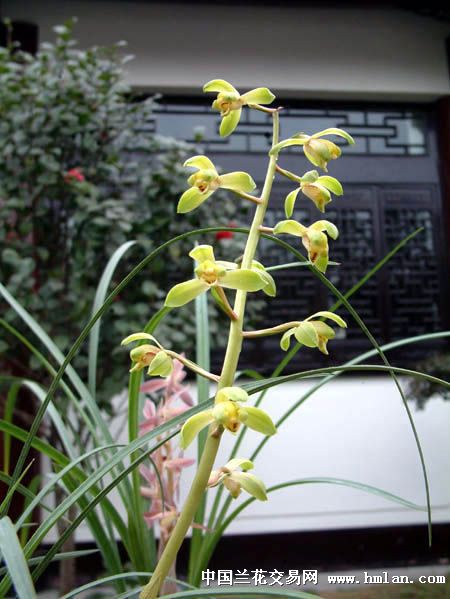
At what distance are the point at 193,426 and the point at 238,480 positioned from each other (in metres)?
0.05

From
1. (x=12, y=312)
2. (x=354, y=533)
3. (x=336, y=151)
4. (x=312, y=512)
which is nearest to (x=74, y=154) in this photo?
(x=12, y=312)

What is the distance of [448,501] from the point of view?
233 centimetres

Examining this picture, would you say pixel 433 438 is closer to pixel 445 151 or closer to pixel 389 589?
pixel 389 589

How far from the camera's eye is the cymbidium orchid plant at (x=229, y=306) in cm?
35

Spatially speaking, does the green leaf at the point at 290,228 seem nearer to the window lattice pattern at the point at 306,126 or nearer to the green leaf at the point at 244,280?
the green leaf at the point at 244,280

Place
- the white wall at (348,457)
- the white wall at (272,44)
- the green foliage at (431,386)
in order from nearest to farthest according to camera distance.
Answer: the green foliage at (431,386)
the white wall at (348,457)
the white wall at (272,44)

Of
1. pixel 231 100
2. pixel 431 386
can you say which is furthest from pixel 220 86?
pixel 431 386

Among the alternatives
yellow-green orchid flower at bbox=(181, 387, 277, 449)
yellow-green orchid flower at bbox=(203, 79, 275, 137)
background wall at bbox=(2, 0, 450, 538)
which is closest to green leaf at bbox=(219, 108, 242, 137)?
yellow-green orchid flower at bbox=(203, 79, 275, 137)

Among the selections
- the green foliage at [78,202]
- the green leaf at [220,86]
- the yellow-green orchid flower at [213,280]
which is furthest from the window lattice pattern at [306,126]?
the yellow-green orchid flower at [213,280]

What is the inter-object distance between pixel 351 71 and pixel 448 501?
194 centimetres

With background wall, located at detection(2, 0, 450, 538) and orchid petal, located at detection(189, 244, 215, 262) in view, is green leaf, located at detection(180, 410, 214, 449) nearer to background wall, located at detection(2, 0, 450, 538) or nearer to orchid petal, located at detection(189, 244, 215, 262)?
orchid petal, located at detection(189, 244, 215, 262)

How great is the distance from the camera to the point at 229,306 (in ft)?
1.21

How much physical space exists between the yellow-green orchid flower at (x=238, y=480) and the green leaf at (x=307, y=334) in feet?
0.31

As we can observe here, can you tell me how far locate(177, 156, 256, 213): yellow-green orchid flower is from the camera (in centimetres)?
41
